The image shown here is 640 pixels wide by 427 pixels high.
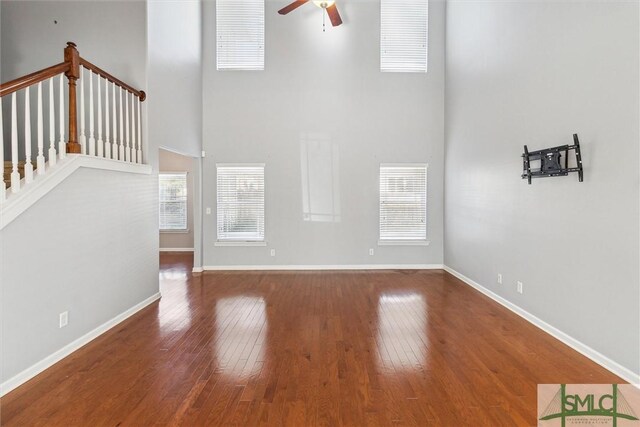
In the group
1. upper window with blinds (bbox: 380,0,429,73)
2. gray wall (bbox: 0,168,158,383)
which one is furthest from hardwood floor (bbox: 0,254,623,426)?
upper window with blinds (bbox: 380,0,429,73)

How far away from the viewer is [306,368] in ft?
8.89

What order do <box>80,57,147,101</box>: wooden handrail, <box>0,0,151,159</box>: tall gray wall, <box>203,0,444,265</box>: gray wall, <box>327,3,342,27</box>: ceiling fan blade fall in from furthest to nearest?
1. <box>203,0,444,265</box>: gray wall
2. <box>327,3,342,27</box>: ceiling fan blade
3. <box>0,0,151,159</box>: tall gray wall
4. <box>80,57,147,101</box>: wooden handrail

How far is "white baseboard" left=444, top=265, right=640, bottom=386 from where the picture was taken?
2551 mm

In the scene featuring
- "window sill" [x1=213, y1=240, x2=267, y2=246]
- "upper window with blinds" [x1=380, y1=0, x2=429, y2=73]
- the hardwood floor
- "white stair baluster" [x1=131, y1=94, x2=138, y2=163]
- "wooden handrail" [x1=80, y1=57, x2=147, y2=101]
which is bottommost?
the hardwood floor

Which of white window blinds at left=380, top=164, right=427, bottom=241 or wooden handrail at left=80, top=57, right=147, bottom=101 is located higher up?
wooden handrail at left=80, top=57, right=147, bottom=101

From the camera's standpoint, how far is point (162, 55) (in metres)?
4.70

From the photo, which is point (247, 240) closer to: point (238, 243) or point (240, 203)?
point (238, 243)

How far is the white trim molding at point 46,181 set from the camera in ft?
7.90

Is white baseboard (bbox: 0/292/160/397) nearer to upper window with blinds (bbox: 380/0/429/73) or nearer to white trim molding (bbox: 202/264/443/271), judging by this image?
white trim molding (bbox: 202/264/443/271)

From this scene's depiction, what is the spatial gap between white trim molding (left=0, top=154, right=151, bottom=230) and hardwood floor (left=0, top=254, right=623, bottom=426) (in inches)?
52.2

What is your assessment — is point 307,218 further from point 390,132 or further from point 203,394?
point 203,394

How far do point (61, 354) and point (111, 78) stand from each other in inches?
114

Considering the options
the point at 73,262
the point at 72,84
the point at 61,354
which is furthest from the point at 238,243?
the point at 72,84

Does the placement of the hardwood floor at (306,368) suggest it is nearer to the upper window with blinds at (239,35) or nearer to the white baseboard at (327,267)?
the white baseboard at (327,267)
